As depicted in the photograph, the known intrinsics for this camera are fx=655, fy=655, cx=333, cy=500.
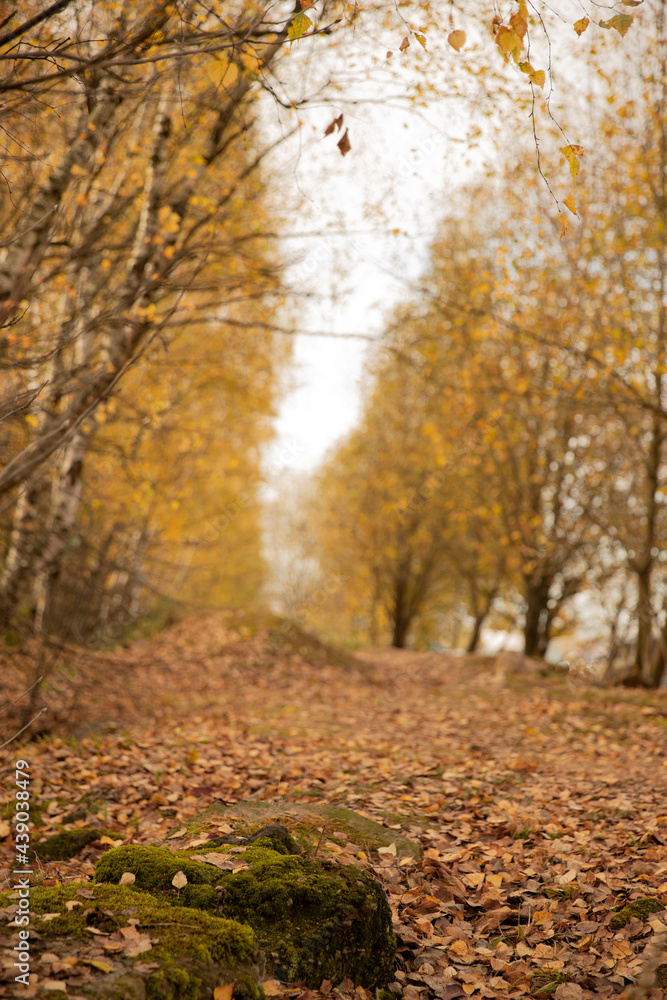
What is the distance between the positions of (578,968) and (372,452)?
589 inches

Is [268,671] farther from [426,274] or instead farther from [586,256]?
[426,274]

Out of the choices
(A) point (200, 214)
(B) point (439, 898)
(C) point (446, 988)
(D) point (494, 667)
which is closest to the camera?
(C) point (446, 988)

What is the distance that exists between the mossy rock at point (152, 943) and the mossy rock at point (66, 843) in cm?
111

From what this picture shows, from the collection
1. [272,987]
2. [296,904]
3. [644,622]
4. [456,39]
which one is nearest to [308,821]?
[296,904]

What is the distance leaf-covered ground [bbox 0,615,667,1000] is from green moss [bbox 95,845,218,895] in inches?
18.8

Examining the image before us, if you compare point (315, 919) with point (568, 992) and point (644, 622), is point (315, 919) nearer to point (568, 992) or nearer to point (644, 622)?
point (568, 992)

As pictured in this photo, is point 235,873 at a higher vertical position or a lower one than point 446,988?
higher

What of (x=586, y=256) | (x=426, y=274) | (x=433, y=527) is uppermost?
(x=426, y=274)

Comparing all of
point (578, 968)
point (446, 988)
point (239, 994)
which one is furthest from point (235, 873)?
point (578, 968)

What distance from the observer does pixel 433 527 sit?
54.3 ft


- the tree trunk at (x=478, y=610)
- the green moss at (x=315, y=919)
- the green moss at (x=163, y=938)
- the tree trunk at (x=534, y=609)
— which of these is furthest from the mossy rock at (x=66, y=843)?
the tree trunk at (x=478, y=610)

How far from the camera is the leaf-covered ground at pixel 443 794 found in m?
3.00

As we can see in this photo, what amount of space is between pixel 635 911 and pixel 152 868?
2306 mm

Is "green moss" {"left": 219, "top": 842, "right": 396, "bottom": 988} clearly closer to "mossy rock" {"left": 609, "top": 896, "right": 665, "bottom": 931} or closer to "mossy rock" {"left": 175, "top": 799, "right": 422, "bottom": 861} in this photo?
"mossy rock" {"left": 175, "top": 799, "right": 422, "bottom": 861}
